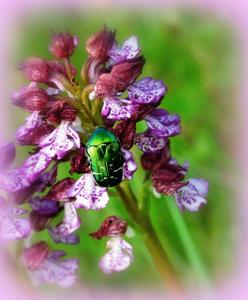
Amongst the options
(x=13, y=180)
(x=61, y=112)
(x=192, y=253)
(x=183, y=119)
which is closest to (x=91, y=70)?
(x=61, y=112)

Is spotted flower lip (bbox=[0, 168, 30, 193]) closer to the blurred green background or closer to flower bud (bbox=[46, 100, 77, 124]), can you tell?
flower bud (bbox=[46, 100, 77, 124])

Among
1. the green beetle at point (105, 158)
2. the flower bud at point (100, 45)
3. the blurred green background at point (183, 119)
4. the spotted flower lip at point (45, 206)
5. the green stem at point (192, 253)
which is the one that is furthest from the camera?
the blurred green background at point (183, 119)

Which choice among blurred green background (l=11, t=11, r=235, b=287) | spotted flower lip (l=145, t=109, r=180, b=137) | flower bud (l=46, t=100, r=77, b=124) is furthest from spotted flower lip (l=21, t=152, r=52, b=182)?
blurred green background (l=11, t=11, r=235, b=287)

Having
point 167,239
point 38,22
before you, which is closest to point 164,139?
point 167,239

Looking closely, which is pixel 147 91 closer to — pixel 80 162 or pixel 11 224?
pixel 80 162

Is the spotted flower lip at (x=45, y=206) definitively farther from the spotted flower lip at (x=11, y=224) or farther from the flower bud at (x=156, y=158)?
the flower bud at (x=156, y=158)

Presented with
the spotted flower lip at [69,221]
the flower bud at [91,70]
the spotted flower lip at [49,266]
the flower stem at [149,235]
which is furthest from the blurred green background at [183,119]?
the flower bud at [91,70]

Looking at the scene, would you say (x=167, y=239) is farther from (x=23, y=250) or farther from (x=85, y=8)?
(x=85, y=8)
